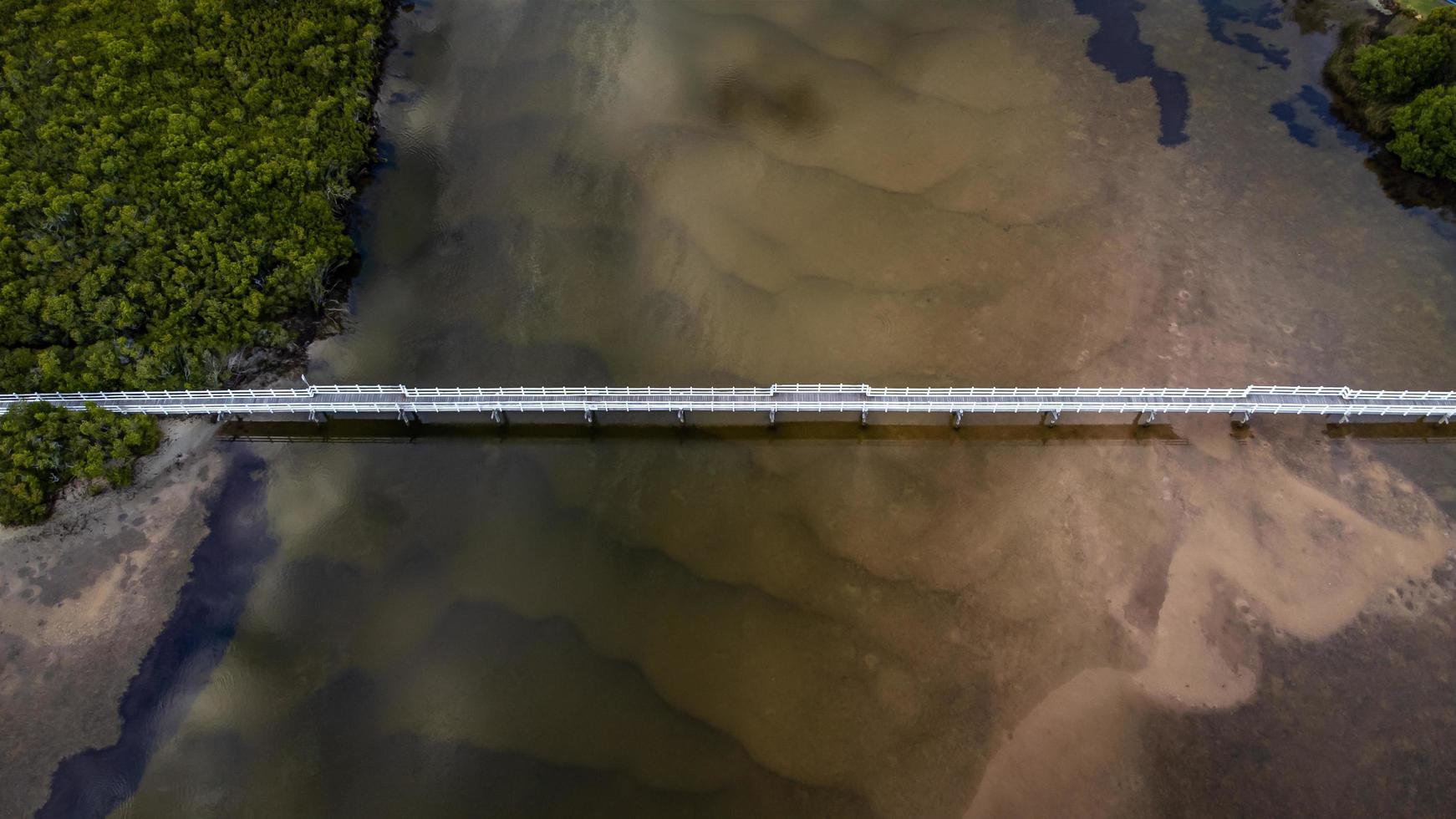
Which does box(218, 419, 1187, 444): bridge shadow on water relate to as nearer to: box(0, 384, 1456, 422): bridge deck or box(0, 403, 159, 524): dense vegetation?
box(0, 384, 1456, 422): bridge deck

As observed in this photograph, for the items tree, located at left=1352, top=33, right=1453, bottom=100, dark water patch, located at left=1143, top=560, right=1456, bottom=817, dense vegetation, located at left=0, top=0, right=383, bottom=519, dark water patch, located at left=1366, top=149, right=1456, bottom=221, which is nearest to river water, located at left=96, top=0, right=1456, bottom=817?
dark water patch, located at left=1143, top=560, right=1456, bottom=817

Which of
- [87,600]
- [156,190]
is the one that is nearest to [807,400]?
[87,600]

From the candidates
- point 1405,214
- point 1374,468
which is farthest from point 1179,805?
point 1405,214

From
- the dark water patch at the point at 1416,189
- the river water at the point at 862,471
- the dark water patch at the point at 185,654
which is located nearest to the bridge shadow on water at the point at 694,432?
the river water at the point at 862,471

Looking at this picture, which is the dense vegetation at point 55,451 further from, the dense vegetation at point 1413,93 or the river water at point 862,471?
the dense vegetation at point 1413,93

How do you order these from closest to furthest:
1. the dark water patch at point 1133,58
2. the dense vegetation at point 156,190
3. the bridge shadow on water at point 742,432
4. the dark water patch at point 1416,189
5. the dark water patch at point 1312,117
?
the dense vegetation at point 156,190, the bridge shadow on water at point 742,432, the dark water patch at point 1416,189, the dark water patch at point 1312,117, the dark water patch at point 1133,58

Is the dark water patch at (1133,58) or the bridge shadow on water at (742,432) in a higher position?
the dark water patch at (1133,58)
